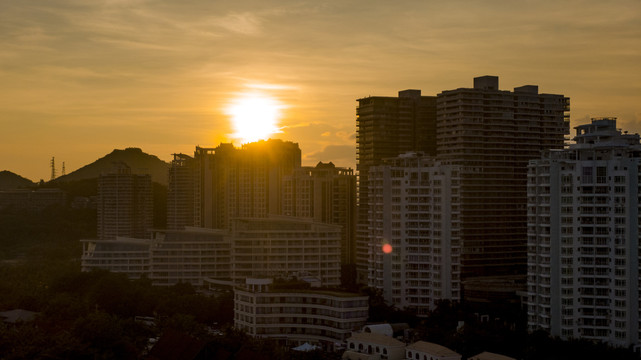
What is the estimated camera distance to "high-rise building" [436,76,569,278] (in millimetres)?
52688

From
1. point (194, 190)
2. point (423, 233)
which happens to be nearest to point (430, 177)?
point (423, 233)

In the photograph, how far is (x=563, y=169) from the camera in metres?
36.4

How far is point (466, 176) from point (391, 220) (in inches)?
345

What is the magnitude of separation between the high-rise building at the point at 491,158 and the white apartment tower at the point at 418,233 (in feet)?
24.2

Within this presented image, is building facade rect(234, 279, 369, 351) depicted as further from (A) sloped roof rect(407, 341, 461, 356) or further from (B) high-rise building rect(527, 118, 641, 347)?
(B) high-rise building rect(527, 118, 641, 347)

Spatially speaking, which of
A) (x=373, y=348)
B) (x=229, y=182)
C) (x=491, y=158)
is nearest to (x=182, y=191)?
(x=229, y=182)

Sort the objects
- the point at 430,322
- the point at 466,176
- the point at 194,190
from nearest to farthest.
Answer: the point at 430,322, the point at 466,176, the point at 194,190

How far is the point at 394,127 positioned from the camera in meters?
58.5

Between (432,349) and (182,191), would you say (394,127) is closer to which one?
(432,349)

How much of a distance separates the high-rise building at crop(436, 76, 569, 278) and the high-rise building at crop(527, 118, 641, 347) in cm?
1581

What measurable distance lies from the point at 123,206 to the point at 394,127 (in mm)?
35924

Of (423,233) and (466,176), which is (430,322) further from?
(466,176)

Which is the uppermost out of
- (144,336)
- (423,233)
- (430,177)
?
(430,177)

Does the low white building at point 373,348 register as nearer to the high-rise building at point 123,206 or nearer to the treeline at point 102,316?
the treeline at point 102,316
